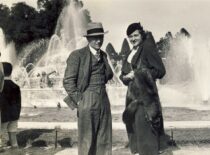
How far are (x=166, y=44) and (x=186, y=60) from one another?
2208mm

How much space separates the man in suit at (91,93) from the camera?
529 centimetres

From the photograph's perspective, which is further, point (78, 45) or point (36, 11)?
point (78, 45)

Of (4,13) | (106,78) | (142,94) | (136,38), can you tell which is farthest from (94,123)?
(4,13)

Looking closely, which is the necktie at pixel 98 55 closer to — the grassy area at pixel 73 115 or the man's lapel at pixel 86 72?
the man's lapel at pixel 86 72

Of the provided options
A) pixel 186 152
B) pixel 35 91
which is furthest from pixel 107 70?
pixel 35 91

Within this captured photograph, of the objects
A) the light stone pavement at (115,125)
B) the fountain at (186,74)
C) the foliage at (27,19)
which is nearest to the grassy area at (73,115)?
the light stone pavement at (115,125)

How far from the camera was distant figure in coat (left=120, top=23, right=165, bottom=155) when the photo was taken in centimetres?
577

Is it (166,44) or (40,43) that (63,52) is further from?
(166,44)

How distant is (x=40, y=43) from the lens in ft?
34.0

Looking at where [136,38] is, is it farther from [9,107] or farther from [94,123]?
[9,107]

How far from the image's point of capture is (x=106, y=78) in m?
5.43

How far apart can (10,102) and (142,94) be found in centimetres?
210

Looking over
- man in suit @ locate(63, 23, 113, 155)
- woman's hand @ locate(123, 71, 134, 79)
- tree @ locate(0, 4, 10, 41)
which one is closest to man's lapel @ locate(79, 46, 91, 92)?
man in suit @ locate(63, 23, 113, 155)

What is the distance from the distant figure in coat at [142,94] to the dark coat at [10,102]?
181cm
